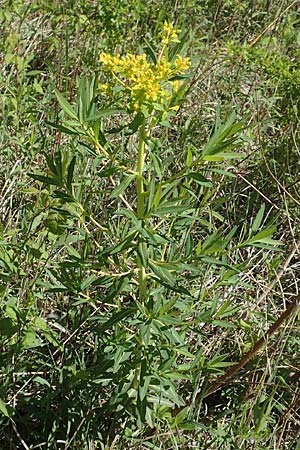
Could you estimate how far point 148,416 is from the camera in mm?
2117

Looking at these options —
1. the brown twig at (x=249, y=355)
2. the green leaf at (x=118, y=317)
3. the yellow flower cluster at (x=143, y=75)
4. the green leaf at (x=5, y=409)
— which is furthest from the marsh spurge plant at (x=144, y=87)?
the green leaf at (x=5, y=409)

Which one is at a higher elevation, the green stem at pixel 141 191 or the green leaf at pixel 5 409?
the green stem at pixel 141 191

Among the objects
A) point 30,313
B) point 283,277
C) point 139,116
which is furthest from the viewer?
point 283,277

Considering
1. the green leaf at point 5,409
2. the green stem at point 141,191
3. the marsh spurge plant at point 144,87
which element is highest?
the marsh spurge plant at point 144,87

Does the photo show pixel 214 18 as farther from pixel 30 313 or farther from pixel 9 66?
pixel 30 313

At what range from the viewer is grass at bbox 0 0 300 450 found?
196cm

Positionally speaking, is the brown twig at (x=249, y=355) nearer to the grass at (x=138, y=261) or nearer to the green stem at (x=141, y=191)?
the grass at (x=138, y=261)

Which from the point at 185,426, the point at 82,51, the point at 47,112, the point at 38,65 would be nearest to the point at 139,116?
the point at 185,426

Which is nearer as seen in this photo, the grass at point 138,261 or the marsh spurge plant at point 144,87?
the marsh spurge plant at point 144,87

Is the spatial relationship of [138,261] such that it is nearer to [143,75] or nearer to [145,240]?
[145,240]

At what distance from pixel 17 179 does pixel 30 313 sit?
843mm

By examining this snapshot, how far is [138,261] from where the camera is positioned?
1979 millimetres

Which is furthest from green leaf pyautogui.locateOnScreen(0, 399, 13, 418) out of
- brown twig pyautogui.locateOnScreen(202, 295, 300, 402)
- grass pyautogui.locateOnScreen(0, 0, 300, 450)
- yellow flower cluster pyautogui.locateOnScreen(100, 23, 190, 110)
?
yellow flower cluster pyautogui.locateOnScreen(100, 23, 190, 110)

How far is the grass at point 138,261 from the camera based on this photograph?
1.96m
